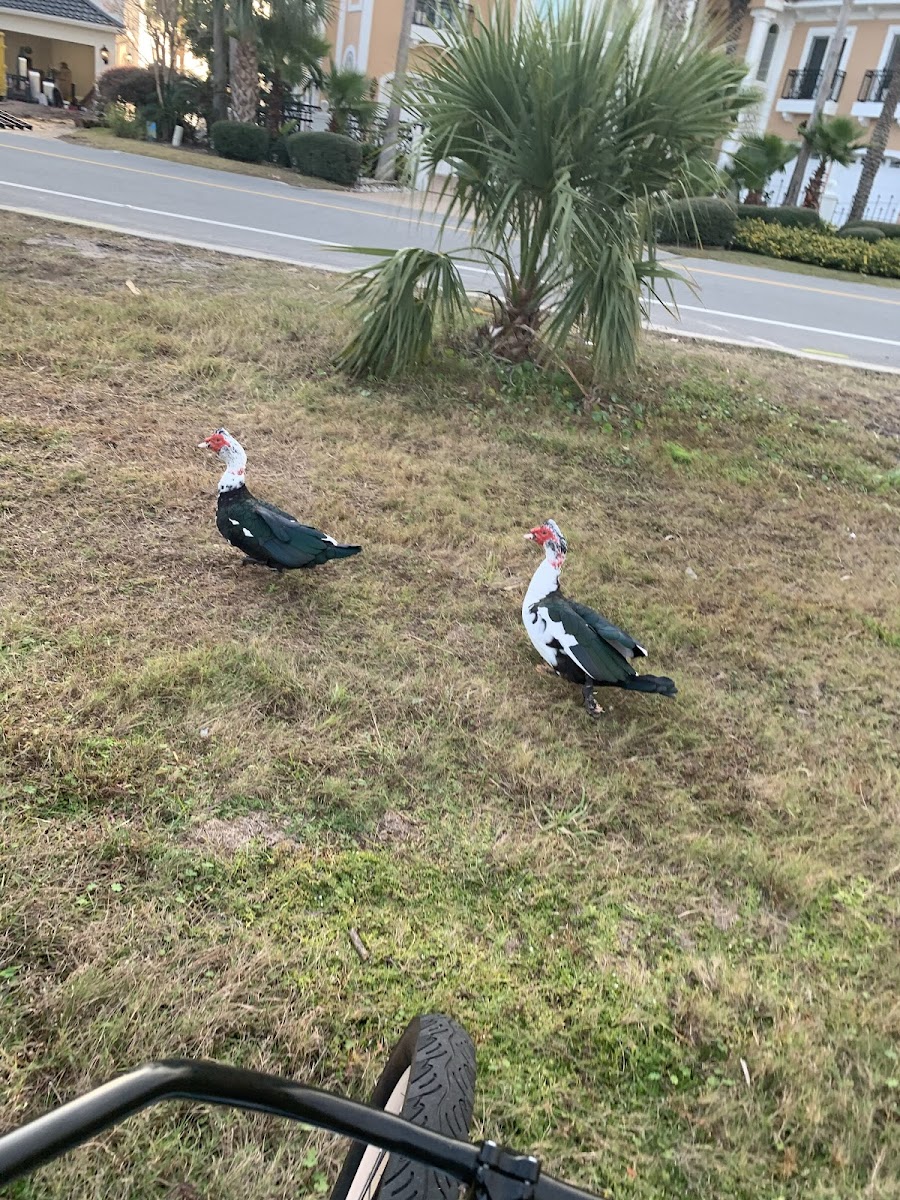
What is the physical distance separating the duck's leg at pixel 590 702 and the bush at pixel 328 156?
17.6 metres

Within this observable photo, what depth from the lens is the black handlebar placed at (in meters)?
0.75

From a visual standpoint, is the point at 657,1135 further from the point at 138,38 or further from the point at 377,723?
the point at 138,38

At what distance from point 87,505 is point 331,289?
15.3 ft

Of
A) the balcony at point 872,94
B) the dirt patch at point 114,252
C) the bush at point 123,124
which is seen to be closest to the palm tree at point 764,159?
the balcony at point 872,94

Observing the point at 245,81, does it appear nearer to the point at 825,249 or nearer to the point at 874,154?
the point at 825,249

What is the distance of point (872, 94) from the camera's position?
81.4 ft

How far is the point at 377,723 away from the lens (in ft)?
8.99

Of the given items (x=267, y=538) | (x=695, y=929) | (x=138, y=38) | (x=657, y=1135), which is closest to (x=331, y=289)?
(x=267, y=538)

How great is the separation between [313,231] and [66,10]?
2240cm

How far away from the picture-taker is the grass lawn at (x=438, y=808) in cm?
176

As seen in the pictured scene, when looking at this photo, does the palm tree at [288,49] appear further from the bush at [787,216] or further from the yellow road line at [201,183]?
the bush at [787,216]

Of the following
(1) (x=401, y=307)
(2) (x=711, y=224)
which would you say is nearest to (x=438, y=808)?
(1) (x=401, y=307)

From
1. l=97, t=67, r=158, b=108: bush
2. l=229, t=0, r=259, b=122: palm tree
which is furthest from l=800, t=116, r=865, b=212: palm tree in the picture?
l=97, t=67, r=158, b=108: bush

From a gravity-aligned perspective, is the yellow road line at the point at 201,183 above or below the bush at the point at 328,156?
below
